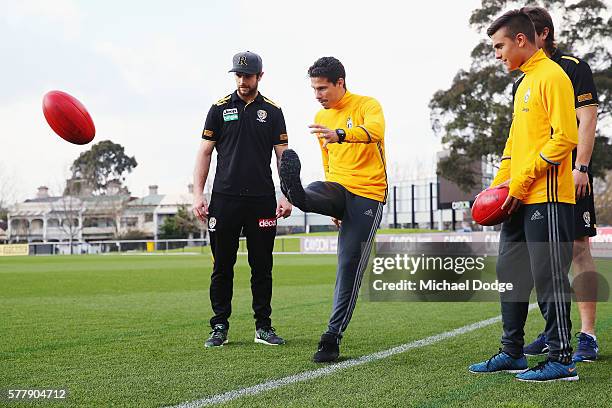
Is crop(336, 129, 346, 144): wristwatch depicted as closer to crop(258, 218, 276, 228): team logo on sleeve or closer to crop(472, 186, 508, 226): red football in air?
crop(472, 186, 508, 226): red football in air

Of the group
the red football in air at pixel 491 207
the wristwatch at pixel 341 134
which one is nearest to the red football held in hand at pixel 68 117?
the wristwatch at pixel 341 134

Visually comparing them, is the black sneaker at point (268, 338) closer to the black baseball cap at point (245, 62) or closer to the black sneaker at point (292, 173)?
the black sneaker at point (292, 173)

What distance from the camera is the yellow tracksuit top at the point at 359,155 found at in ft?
15.9

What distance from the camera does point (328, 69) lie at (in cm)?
481

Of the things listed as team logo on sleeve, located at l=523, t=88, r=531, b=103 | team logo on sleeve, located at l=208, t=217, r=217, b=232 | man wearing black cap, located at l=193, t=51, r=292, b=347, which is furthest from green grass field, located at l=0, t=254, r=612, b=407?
team logo on sleeve, located at l=523, t=88, r=531, b=103

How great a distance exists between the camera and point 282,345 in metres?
5.41

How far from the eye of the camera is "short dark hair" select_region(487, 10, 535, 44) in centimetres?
416

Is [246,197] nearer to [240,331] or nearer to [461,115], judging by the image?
[240,331]

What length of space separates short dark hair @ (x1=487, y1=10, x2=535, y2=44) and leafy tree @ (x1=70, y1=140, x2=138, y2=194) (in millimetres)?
80515

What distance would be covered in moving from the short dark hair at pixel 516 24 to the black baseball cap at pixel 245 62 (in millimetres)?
1989

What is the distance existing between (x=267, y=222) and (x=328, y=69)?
58.7 inches

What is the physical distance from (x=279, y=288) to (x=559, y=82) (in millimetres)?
9313

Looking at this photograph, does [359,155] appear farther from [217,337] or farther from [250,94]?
[217,337]

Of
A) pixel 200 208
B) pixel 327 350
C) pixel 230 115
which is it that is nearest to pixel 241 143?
pixel 230 115
